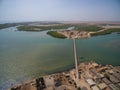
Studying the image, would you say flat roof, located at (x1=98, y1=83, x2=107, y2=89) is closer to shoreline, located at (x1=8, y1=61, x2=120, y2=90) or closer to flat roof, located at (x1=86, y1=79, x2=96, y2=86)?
shoreline, located at (x1=8, y1=61, x2=120, y2=90)

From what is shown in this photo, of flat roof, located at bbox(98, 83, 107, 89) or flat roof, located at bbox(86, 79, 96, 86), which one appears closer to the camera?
flat roof, located at bbox(98, 83, 107, 89)

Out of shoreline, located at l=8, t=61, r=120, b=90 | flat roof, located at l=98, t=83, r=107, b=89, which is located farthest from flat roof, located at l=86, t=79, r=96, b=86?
flat roof, located at l=98, t=83, r=107, b=89

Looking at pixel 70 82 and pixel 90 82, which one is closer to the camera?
pixel 90 82

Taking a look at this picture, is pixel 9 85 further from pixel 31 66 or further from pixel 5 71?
pixel 31 66

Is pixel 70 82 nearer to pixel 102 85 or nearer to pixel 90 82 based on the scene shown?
pixel 90 82

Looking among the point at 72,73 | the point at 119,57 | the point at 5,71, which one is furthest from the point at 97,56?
the point at 5,71

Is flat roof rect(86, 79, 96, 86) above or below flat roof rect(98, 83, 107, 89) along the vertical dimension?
above

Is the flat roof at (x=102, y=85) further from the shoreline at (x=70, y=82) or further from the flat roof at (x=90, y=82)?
the flat roof at (x=90, y=82)

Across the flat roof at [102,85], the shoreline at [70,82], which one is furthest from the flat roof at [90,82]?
the flat roof at [102,85]

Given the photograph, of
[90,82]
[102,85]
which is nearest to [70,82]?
[90,82]

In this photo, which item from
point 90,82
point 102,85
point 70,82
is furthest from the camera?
point 70,82

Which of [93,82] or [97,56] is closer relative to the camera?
[93,82]
